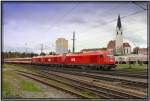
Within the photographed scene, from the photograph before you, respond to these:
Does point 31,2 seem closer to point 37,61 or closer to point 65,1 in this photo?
point 65,1

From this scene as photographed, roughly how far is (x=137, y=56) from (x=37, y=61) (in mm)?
16652

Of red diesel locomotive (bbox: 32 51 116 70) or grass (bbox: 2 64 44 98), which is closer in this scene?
grass (bbox: 2 64 44 98)

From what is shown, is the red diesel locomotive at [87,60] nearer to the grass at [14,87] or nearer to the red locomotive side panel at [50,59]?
the red locomotive side panel at [50,59]

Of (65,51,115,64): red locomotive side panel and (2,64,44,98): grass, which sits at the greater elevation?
(65,51,115,64): red locomotive side panel

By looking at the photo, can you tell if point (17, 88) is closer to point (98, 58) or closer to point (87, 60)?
point (98, 58)

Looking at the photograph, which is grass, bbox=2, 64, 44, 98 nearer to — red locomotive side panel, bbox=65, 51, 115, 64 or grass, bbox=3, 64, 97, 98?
grass, bbox=3, 64, 97, 98

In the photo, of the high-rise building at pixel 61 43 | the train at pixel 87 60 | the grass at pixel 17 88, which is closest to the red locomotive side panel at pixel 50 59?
the train at pixel 87 60

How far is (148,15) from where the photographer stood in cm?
930

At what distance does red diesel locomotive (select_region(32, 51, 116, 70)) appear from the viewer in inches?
1188

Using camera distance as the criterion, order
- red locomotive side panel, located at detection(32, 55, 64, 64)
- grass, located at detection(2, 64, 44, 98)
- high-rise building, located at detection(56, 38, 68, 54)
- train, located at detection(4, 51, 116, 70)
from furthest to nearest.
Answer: red locomotive side panel, located at detection(32, 55, 64, 64)
train, located at detection(4, 51, 116, 70)
high-rise building, located at detection(56, 38, 68, 54)
grass, located at detection(2, 64, 44, 98)

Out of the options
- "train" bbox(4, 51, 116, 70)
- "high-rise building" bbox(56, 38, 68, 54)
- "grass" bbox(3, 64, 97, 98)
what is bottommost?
"grass" bbox(3, 64, 97, 98)

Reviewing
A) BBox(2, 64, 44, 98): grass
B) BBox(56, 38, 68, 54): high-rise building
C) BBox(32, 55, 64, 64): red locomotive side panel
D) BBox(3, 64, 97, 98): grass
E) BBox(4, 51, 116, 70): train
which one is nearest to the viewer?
BBox(2, 64, 44, 98): grass

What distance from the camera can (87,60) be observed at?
32.5 meters

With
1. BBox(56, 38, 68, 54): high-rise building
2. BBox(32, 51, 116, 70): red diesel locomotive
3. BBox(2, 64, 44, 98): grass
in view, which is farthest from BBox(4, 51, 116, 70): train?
BBox(2, 64, 44, 98): grass
